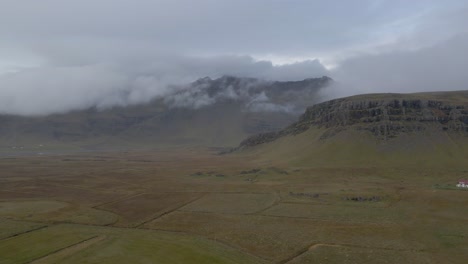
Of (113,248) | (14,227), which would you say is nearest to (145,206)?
(14,227)

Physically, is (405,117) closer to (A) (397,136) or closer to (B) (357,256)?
(A) (397,136)

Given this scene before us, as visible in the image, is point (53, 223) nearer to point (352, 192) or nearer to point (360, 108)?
point (352, 192)

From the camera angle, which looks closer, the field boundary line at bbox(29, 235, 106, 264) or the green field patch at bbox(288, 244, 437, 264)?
the green field patch at bbox(288, 244, 437, 264)

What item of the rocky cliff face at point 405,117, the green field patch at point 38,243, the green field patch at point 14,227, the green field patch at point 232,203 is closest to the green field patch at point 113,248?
the green field patch at point 38,243

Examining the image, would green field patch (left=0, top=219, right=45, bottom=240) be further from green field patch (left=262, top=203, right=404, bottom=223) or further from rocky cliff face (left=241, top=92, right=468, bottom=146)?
rocky cliff face (left=241, top=92, right=468, bottom=146)

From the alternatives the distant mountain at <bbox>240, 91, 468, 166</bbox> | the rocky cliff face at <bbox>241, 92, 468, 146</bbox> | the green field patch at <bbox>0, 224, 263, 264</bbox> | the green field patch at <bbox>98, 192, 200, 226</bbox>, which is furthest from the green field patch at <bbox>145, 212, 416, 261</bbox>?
the rocky cliff face at <bbox>241, 92, 468, 146</bbox>

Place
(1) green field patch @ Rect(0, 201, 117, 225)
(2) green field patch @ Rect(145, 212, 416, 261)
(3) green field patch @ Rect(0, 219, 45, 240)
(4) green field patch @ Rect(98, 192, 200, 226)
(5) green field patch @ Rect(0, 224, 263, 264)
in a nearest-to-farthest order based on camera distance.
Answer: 1. (5) green field patch @ Rect(0, 224, 263, 264)
2. (2) green field patch @ Rect(145, 212, 416, 261)
3. (3) green field patch @ Rect(0, 219, 45, 240)
4. (1) green field patch @ Rect(0, 201, 117, 225)
5. (4) green field patch @ Rect(98, 192, 200, 226)
